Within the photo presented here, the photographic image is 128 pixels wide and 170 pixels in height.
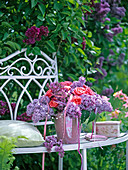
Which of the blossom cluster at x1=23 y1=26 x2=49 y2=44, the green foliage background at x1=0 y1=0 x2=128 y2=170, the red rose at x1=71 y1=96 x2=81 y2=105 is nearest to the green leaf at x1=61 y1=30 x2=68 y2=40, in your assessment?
the green foliage background at x1=0 y1=0 x2=128 y2=170

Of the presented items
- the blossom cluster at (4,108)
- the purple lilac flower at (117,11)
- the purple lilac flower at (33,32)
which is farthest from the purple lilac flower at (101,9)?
the blossom cluster at (4,108)

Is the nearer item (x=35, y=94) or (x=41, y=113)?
(x=41, y=113)

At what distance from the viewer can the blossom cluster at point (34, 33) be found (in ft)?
8.01

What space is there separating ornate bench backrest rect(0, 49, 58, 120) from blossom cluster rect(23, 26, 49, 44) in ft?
0.43

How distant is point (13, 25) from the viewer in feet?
8.71

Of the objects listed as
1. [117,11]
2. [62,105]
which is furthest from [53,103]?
[117,11]

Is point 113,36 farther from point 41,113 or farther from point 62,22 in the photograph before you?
point 41,113

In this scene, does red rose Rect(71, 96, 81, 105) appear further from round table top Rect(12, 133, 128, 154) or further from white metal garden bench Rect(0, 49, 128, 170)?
white metal garden bench Rect(0, 49, 128, 170)

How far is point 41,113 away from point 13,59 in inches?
36.4

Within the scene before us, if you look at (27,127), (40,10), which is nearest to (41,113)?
(27,127)

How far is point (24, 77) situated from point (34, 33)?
38 cm

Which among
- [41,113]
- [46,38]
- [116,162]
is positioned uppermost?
[46,38]

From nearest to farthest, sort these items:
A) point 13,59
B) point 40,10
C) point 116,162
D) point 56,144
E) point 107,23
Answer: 1. point 56,144
2. point 40,10
3. point 13,59
4. point 116,162
5. point 107,23

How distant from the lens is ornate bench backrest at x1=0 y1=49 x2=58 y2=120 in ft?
8.54
